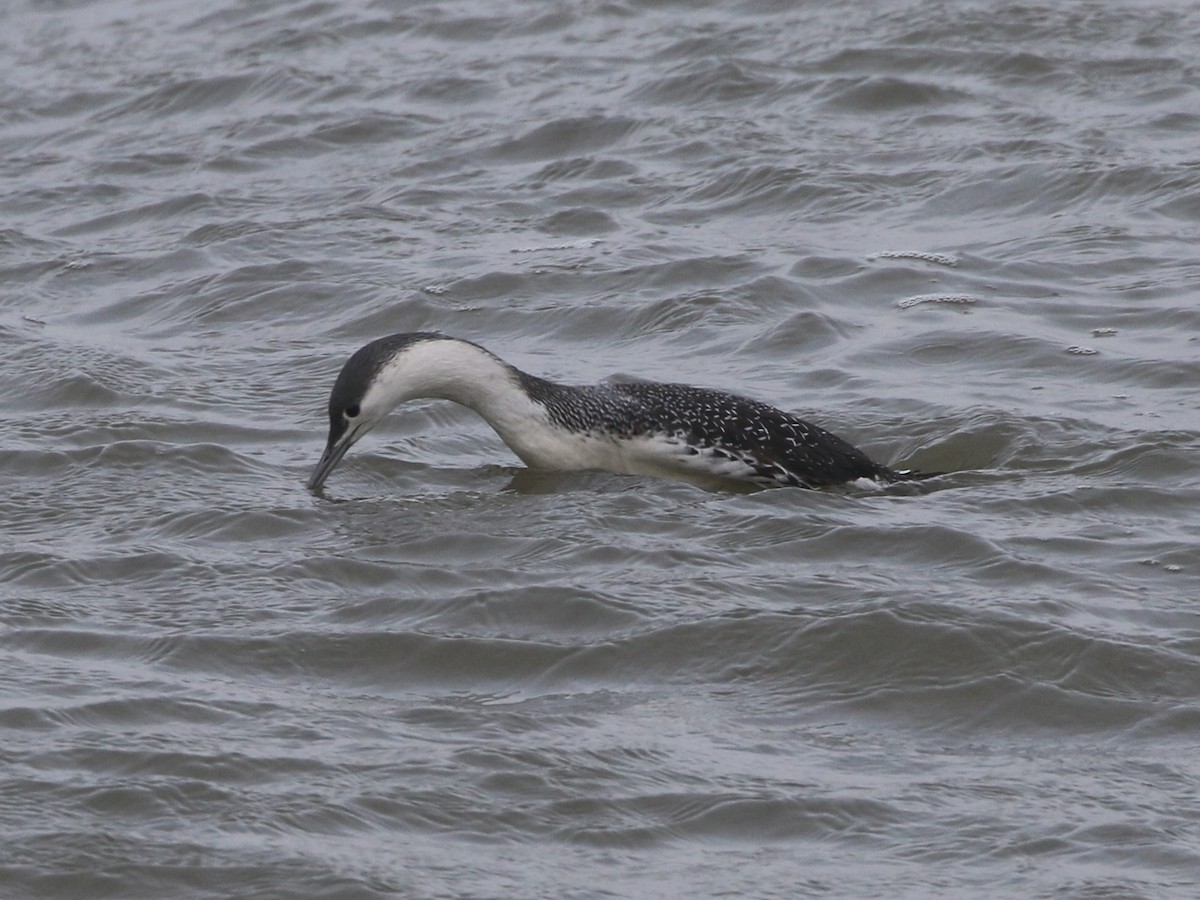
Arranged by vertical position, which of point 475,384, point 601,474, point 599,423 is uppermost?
point 475,384

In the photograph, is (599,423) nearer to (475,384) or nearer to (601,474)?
(601,474)

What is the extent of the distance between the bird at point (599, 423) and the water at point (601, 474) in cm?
13

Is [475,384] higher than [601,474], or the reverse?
[475,384]

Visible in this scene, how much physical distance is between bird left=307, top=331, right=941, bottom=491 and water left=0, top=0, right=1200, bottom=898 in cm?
13

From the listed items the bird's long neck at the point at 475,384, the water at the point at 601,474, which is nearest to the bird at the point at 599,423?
the bird's long neck at the point at 475,384

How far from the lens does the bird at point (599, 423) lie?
8070 millimetres

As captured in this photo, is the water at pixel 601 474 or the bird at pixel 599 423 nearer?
the water at pixel 601 474

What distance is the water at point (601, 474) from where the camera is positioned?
18.0 feet

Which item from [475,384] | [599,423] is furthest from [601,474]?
→ [475,384]

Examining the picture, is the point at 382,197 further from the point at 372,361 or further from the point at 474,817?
the point at 474,817

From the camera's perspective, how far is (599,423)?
8.15m

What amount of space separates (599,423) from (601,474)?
0.68 feet

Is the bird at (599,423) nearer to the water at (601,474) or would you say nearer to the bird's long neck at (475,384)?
the bird's long neck at (475,384)

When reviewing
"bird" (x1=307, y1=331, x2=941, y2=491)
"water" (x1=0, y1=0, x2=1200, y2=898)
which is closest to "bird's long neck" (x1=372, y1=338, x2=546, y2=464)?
"bird" (x1=307, y1=331, x2=941, y2=491)
